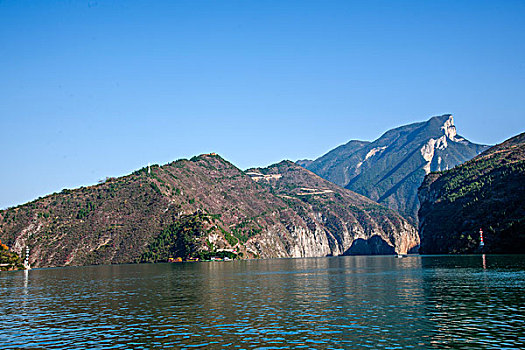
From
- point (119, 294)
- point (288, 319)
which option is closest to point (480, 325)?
point (288, 319)

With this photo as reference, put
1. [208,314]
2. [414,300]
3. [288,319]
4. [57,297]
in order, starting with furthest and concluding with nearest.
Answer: [57,297] → [414,300] → [208,314] → [288,319]

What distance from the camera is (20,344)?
164 ft

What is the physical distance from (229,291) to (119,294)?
845 inches

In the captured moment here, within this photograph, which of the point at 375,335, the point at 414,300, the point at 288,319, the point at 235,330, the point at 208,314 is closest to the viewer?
the point at 375,335

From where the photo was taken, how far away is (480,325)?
52969 mm

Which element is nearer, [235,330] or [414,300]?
[235,330]

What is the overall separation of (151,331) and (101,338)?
5.55 meters

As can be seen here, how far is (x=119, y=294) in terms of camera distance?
9869cm

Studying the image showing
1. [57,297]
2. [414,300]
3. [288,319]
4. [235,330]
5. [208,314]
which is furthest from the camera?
[57,297]

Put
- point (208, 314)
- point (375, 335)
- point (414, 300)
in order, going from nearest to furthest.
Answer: point (375, 335), point (208, 314), point (414, 300)

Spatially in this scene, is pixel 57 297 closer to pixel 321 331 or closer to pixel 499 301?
pixel 321 331

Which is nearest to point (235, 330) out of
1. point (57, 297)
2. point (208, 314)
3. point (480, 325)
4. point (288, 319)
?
point (288, 319)

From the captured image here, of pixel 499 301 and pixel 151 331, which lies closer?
pixel 151 331

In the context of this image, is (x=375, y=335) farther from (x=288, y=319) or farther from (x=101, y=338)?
(x=101, y=338)
